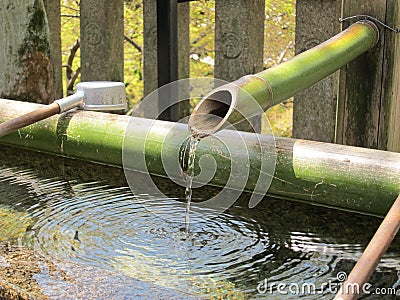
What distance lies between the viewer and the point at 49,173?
301 centimetres

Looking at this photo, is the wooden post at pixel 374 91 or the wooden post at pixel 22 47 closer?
the wooden post at pixel 374 91

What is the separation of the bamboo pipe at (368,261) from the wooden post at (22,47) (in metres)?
2.72

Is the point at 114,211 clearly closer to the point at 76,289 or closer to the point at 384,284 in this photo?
the point at 76,289

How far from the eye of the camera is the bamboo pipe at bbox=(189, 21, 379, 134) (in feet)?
7.06

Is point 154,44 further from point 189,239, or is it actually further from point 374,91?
point 189,239

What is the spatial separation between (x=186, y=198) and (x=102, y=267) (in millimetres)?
755

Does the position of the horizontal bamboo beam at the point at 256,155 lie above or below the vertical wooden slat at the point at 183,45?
below

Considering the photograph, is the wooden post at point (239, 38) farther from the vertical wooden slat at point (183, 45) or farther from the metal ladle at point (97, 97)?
the metal ladle at point (97, 97)

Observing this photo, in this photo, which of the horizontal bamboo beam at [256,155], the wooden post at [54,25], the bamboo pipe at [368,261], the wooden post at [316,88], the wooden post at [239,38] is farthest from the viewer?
the wooden post at [54,25]

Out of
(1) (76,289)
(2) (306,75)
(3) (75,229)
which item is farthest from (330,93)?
(1) (76,289)

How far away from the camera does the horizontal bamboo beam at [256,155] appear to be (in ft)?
7.80

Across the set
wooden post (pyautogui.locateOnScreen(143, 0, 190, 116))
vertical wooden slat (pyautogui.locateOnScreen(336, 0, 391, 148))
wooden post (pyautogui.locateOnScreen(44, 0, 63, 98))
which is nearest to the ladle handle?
vertical wooden slat (pyautogui.locateOnScreen(336, 0, 391, 148))
